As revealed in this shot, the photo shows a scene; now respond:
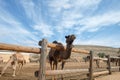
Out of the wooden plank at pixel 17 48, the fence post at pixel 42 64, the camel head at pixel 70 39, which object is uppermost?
the camel head at pixel 70 39

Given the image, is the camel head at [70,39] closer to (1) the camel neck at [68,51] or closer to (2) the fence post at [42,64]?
(1) the camel neck at [68,51]

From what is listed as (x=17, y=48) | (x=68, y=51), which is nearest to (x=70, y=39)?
(x=68, y=51)

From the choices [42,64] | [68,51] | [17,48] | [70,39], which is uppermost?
[70,39]

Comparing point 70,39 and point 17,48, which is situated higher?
point 70,39

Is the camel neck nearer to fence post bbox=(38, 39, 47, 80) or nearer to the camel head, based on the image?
the camel head

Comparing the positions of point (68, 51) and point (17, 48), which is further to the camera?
point (68, 51)

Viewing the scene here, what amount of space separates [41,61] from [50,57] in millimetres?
4137

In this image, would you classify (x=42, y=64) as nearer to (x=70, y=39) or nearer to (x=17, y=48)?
(x=17, y=48)

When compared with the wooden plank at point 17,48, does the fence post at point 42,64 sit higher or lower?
lower

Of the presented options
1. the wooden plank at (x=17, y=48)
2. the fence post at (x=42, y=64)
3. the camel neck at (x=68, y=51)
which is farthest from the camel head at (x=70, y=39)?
the wooden plank at (x=17, y=48)

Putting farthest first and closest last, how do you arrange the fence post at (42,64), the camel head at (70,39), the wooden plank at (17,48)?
the camel head at (70,39) < the fence post at (42,64) < the wooden plank at (17,48)

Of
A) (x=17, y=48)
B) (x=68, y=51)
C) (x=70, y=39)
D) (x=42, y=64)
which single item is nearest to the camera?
(x=17, y=48)

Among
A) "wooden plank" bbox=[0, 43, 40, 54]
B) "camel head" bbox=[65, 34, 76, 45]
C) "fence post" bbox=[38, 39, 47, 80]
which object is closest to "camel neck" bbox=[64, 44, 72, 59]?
"camel head" bbox=[65, 34, 76, 45]

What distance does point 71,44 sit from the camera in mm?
7754
